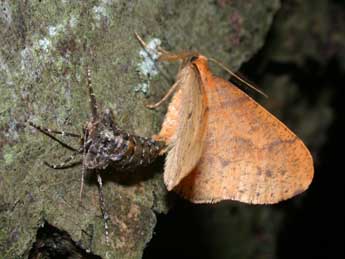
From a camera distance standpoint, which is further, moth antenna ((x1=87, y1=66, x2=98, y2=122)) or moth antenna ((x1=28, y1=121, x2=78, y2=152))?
moth antenna ((x1=87, y1=66, x2=98, y2=122))

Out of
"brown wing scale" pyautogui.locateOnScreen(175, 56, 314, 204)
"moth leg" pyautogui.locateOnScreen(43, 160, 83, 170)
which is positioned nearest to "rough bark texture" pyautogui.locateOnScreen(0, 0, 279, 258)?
"moth leg" pyautogui.locateOnScreen(43, 160, 83, 170)

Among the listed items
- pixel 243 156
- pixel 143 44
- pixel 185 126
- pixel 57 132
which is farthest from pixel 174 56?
pixel 57 132

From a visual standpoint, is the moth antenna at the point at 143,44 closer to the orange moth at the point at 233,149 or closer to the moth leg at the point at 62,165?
the orange moth at the point at 233,149

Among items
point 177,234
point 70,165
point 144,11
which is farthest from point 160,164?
point 177,234

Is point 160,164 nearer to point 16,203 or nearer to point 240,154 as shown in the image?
point 240,154

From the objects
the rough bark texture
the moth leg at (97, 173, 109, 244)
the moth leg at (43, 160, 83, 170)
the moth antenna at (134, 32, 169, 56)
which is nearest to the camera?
the rough bark texture

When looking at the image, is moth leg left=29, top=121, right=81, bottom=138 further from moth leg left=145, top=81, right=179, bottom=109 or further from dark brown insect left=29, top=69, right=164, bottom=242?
moth leg left=145, top=81, right=179, bottom=109

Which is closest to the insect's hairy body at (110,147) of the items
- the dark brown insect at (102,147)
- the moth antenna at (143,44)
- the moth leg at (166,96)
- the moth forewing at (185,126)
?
Answer: the dark brown insect at (102,147)

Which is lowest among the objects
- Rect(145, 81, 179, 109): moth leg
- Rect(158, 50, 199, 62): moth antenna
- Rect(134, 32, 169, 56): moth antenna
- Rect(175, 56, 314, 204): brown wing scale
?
Rect(175, 56, 314, 204): brown wing scale
